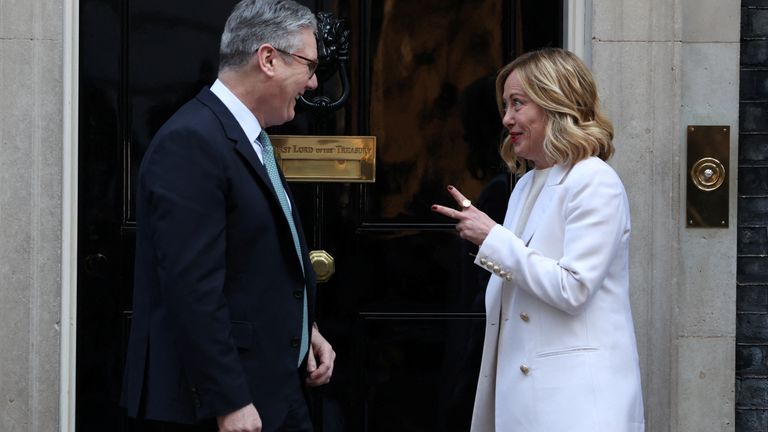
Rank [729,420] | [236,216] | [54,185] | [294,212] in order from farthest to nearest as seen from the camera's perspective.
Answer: [729,420], [54,185], [294,212], [236,216]

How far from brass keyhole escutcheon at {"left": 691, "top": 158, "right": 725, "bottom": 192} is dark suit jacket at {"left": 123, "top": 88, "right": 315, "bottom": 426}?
2.03 m

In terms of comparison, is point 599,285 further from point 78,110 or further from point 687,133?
point 78,110

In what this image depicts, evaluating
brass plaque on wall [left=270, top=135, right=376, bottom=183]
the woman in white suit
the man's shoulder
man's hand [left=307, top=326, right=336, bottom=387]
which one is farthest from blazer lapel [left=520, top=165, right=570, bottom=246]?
brass plaque on wall [left=270, top=135, right=376, bottom=183]

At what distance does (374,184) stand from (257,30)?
1596mm

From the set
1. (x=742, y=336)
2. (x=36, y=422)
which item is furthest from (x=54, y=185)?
(x=742, y=336)

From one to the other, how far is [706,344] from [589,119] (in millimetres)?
1512

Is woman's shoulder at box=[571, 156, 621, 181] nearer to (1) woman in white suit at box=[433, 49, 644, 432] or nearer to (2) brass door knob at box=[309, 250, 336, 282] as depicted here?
(1) woman in white suit at box=[433, 49, 644, 432]

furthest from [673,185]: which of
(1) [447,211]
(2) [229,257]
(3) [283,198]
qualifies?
(2) [229,257]

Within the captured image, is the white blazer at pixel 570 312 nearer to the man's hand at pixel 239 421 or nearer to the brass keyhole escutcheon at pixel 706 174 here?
the man's hand at pixel 239 421

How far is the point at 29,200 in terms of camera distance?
4.15 meters

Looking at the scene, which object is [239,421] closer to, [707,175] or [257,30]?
[257,30]

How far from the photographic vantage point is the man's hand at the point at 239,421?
2641 millimetres

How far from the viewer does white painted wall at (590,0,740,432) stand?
4301mm

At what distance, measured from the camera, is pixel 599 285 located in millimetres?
3096
